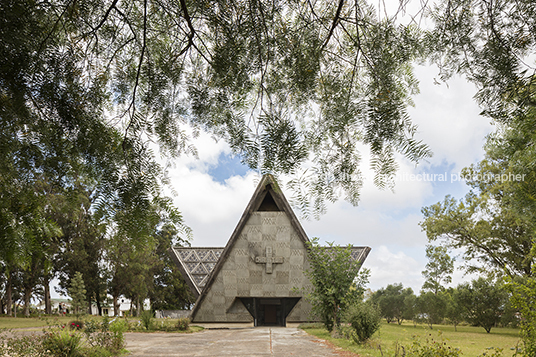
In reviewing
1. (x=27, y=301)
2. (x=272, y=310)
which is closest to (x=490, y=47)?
(x=272, y=310)

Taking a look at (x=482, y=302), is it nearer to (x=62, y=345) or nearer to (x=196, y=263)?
(x=196, y=263)

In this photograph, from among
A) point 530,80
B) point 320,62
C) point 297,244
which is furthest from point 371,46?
point 297,244

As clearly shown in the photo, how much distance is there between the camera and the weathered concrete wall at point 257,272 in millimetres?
19625

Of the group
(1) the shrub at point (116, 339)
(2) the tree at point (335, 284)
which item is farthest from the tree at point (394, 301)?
(1) the shrub at point (116, 339)

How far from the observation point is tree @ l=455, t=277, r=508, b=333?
22.0 metres

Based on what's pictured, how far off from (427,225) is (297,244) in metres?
13.2

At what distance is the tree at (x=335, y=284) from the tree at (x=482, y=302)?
13387 millimetres

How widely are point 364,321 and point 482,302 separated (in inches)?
635

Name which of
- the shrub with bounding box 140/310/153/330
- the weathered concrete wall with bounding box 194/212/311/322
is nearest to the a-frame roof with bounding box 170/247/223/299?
the weathered concrete wall with bounding box 194/212/311/322

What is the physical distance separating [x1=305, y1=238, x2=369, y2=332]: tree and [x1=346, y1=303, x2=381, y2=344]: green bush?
1.91 meters

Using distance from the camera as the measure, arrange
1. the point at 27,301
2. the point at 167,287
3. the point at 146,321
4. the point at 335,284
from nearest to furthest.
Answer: the point at 335,284, the point at 146,321, the point at 27,301, the point at 167,287

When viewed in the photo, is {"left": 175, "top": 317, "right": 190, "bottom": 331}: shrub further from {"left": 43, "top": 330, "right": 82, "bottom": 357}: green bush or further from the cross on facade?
{"left": 43, "top": 330, "right": 82, "bottom": 357}: green bush

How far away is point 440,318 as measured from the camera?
88.2 ft

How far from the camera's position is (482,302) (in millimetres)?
22500
